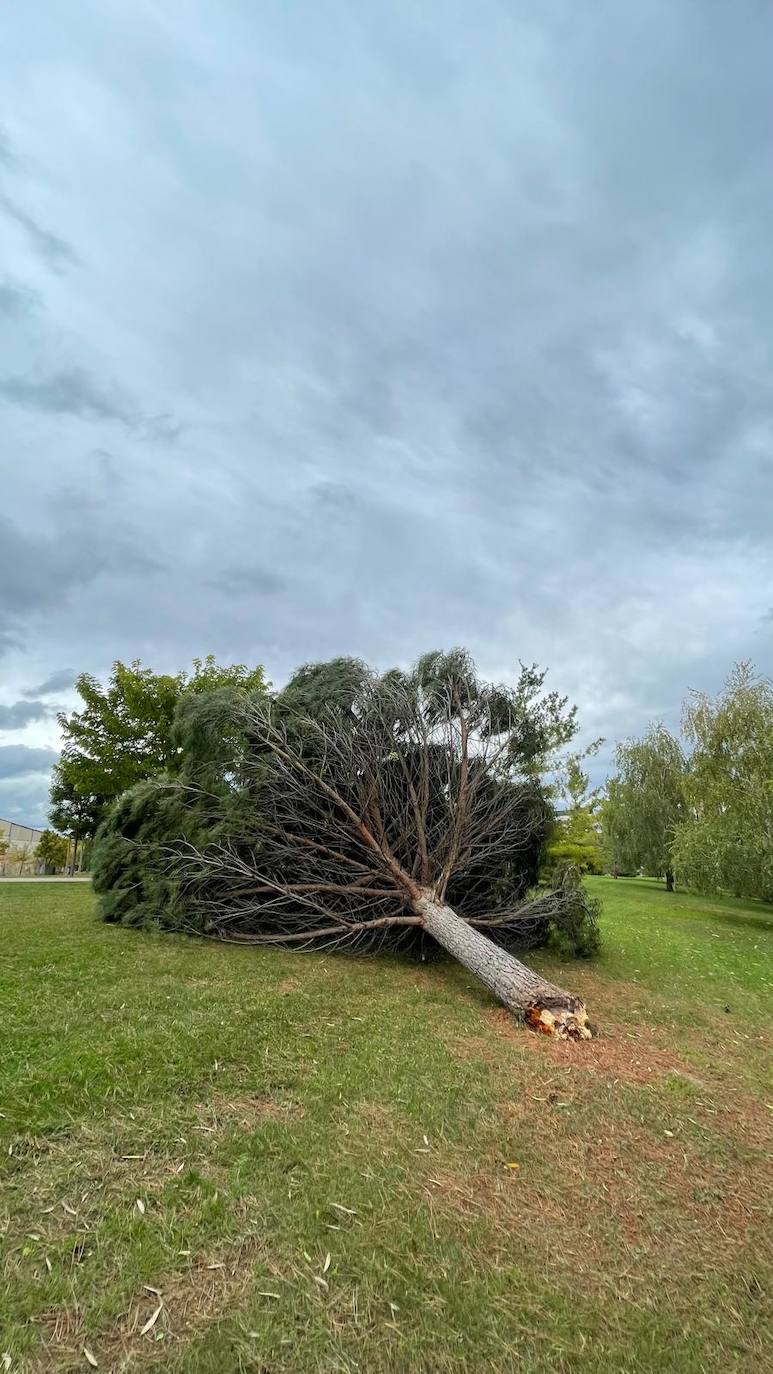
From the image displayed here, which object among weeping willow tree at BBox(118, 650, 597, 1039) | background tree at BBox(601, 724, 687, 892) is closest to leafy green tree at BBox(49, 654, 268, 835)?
weeping willow tree at BBox(118, 650, 597, 1039)

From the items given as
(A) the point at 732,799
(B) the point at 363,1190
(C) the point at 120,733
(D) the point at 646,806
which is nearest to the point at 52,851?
(C) the point at 120,733

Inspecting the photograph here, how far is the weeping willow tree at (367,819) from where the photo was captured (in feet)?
26.5

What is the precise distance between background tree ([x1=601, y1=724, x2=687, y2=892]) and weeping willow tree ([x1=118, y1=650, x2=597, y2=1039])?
1459cm

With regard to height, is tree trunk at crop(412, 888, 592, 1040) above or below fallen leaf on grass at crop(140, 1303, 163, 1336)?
above

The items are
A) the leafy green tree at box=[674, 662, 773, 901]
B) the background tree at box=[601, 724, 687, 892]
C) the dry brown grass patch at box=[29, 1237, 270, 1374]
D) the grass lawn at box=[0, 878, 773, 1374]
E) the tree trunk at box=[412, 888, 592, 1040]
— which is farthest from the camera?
the background tree at box=[601, 724, 687, 892]

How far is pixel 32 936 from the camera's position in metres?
7.71

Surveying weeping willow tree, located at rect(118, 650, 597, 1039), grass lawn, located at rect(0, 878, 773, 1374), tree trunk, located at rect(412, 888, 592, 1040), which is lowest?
grass lawn, located at rect(0, 878, 773, 1374)

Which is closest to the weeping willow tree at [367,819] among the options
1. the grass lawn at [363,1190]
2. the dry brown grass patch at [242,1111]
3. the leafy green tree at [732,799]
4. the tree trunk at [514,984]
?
the tree trunk at [514,984]

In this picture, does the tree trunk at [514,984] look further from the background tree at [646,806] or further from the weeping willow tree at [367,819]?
the background tree at [646,806]

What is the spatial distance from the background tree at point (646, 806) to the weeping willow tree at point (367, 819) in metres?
14.6

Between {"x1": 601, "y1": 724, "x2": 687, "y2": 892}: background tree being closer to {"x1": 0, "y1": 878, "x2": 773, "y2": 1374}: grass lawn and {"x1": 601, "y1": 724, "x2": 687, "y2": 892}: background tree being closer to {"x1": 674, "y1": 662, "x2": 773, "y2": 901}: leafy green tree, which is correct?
{"x1": 674, "y1": 662, "x2": 773, "y2": 901}: leafy green tree

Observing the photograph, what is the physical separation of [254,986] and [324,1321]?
4.07 m

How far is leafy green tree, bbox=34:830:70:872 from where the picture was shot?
32906 mm

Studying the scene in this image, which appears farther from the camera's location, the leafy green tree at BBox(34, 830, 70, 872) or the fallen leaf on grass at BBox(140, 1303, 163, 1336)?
the leafy green tree at BBox(34, 830, 70, 872)
